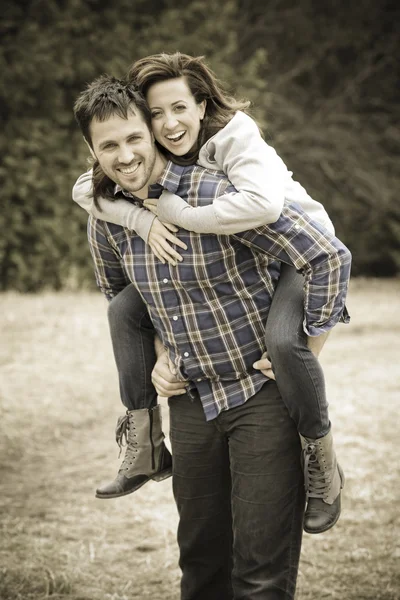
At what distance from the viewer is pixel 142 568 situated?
3688 mm

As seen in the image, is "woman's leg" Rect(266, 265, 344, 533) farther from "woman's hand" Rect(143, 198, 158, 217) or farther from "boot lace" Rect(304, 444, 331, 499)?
"woman's hand" Rect(143, 198, 158, 217)

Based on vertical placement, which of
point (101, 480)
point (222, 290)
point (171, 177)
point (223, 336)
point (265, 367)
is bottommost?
point (101, 480)

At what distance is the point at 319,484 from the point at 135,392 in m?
0.75

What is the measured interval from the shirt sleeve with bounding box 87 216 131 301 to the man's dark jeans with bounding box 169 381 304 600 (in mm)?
495

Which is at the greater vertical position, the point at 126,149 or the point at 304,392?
the point at 126,149

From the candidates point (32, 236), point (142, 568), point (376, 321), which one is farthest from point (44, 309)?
point (142, 568)

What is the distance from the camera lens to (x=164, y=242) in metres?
2.42

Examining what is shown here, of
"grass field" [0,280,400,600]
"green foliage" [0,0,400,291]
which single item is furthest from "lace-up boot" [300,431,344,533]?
"green foliage" [0,0,400,291]

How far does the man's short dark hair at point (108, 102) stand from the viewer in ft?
7.77

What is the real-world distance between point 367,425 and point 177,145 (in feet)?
11.6

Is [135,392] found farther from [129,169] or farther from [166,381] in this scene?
[129,169]

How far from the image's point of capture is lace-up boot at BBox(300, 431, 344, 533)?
7.96 ft

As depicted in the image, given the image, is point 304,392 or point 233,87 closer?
point 304,392

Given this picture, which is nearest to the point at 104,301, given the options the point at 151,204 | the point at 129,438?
the point at 129,438
